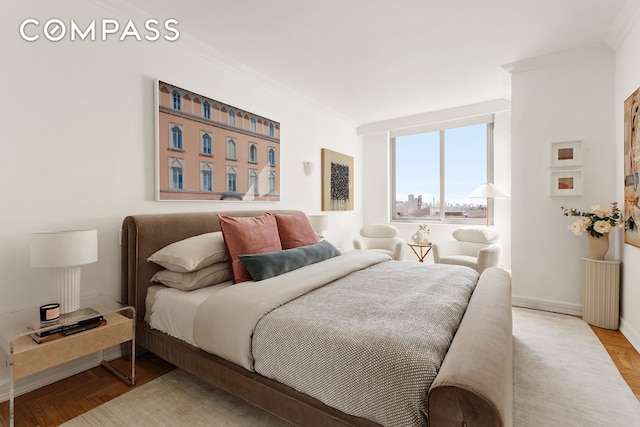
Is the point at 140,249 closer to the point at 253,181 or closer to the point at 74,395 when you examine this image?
the point at 74,395

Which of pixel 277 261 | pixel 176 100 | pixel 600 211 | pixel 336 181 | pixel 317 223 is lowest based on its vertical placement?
pixel 277 261

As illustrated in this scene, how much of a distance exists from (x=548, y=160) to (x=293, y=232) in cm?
282

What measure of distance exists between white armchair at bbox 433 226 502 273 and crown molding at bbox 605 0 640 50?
7.36 feet

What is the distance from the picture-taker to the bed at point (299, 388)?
964mm

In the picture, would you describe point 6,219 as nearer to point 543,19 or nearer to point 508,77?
point 543,19

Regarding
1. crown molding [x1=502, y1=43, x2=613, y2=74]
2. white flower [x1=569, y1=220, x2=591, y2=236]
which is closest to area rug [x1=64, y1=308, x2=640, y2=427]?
white flower [x1=569, y1=220, x2=591, y2=236]

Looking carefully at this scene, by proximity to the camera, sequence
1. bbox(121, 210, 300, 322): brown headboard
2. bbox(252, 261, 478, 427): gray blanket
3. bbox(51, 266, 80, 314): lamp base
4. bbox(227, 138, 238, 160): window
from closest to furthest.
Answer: bbox(252, 261, 478, 427): gray blanket < bbox(51, 266, 80, 314): lamp base < bbox(121, 210, 300, 322): brown headboard < bbox(227, 138, 238, 160): window

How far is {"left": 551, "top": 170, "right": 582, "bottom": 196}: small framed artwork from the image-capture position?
316 centimetres

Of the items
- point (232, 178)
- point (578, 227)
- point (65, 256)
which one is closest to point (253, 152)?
point (232, 178)

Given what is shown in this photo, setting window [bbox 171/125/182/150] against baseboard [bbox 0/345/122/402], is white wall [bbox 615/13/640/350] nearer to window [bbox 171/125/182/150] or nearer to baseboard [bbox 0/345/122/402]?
window [bbox 171/125/182/150]

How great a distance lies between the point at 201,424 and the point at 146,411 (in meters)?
0.37

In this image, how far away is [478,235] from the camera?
13.6 ft

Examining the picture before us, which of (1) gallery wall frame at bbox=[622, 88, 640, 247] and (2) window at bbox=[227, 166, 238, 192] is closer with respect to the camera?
(1) gallery wall frame at bbox=[622, 88, 640, 247]

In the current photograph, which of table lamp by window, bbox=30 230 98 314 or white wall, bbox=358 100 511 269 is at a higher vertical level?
white wall, bbox=358 100 511 269
